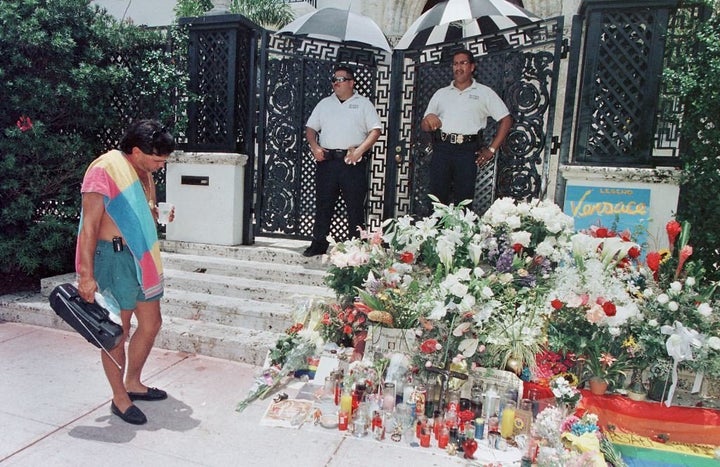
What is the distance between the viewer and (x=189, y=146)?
6180mm

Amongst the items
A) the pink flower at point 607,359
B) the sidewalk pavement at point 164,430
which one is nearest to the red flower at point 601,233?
the pink flower at point 607,359

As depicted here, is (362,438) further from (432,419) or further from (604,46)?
(604,46)

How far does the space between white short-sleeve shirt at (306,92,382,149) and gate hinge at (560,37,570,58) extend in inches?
77.7

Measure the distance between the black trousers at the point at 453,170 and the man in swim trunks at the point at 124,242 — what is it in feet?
9.19

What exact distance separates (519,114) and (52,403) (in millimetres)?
4894

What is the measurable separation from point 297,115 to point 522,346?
13.0 feet

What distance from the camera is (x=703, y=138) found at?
14.2 feet

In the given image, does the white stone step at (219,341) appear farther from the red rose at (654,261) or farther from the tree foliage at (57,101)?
the red rose at (654,261)

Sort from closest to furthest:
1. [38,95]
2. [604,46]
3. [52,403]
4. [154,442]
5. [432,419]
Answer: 1. [154,442]
2. [432,419]
3. [52,403]
4. [604,46]
5. [38,95]

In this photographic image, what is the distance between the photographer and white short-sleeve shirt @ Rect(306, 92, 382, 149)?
534 cm

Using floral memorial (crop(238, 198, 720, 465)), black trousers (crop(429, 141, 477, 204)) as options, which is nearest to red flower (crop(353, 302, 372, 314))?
floral memorial (crop(238, 198, 720, 465))

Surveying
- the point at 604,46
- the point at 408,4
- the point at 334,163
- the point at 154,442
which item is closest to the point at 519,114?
the point at 604,46

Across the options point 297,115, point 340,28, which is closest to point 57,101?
point 297,115

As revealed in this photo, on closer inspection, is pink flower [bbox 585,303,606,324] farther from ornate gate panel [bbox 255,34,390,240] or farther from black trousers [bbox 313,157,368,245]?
ornate gate panel [bbox 255,34,390,240]
